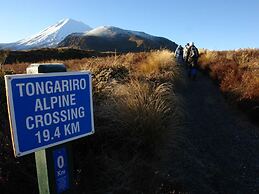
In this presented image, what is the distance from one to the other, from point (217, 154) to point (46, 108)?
14.4 feet

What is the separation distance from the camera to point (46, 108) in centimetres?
224

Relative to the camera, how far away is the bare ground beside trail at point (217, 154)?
4863mm

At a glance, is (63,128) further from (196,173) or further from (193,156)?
(193,156)

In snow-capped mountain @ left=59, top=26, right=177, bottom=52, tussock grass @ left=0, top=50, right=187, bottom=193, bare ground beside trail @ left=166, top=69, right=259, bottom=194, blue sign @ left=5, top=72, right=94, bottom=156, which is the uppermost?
blue sign @ left=5, top=72, right=94, bottom=156

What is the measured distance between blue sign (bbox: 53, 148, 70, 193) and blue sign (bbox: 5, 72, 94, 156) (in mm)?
122

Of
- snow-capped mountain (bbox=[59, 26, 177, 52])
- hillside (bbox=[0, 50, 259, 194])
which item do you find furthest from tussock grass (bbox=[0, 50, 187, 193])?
snow-capped mountain (bbox=[59, 26, 177, 52])

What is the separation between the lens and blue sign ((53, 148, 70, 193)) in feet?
8.09

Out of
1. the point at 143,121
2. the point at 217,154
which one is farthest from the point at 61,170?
the point at 217,154

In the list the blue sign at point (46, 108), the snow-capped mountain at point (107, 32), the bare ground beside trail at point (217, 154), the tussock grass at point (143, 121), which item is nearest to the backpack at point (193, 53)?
the bare ground beside trail at point (217, 154)

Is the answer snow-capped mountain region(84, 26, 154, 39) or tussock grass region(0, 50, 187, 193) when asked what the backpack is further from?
snow-capped mountain region(84, 26, 154, 39)

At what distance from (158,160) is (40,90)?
10.4ft

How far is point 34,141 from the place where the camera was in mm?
2209

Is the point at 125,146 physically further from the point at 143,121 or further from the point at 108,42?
the point at 108,42

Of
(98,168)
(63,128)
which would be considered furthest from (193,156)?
(63,128)
